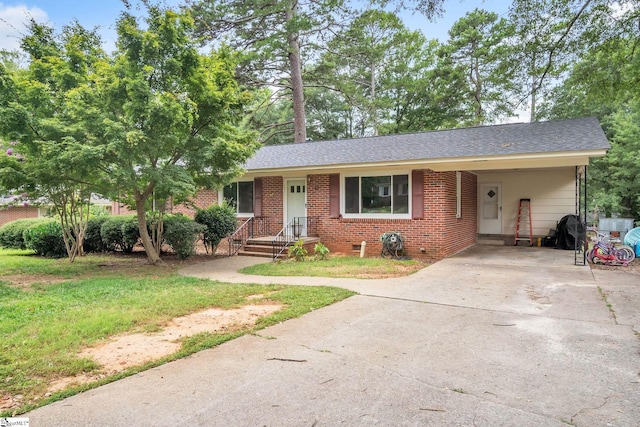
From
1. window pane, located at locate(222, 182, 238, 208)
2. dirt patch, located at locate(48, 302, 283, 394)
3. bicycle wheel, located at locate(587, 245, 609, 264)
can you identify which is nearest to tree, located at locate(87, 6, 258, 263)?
dirt patch, located at locate(48, 302, 283, 394)

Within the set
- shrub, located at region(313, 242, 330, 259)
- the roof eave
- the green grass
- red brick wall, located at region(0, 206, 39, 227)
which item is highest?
the roof eave

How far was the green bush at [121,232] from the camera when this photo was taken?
1143cm

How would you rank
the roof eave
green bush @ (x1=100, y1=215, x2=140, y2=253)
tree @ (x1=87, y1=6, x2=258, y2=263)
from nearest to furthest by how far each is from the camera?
tree @ (x1=87, y1=6, x2=258, y2=263) < the roof eave < green bush @ (x1=100, y1=215, x2=140, y2=253)

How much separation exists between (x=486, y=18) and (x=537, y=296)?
20017 millimetres

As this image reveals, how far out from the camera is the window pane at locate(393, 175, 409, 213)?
425 inches

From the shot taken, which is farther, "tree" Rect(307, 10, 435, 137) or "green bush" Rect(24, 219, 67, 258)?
"tree" Rect(307, 10, 435, 137)

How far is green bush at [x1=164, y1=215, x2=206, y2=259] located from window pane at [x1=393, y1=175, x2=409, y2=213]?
17.7 feet

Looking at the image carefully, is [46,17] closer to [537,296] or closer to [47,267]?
[47,267]

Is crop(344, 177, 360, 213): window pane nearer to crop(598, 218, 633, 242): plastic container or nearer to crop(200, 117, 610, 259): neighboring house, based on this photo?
crop(200, 117, 610, 259): neighboring house

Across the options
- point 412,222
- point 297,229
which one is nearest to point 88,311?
point 297,229

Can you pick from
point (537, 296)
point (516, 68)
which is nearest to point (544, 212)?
point (516, 68)

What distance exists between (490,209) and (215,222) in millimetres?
9722

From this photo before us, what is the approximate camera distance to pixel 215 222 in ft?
36.9

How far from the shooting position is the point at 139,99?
739 cm
